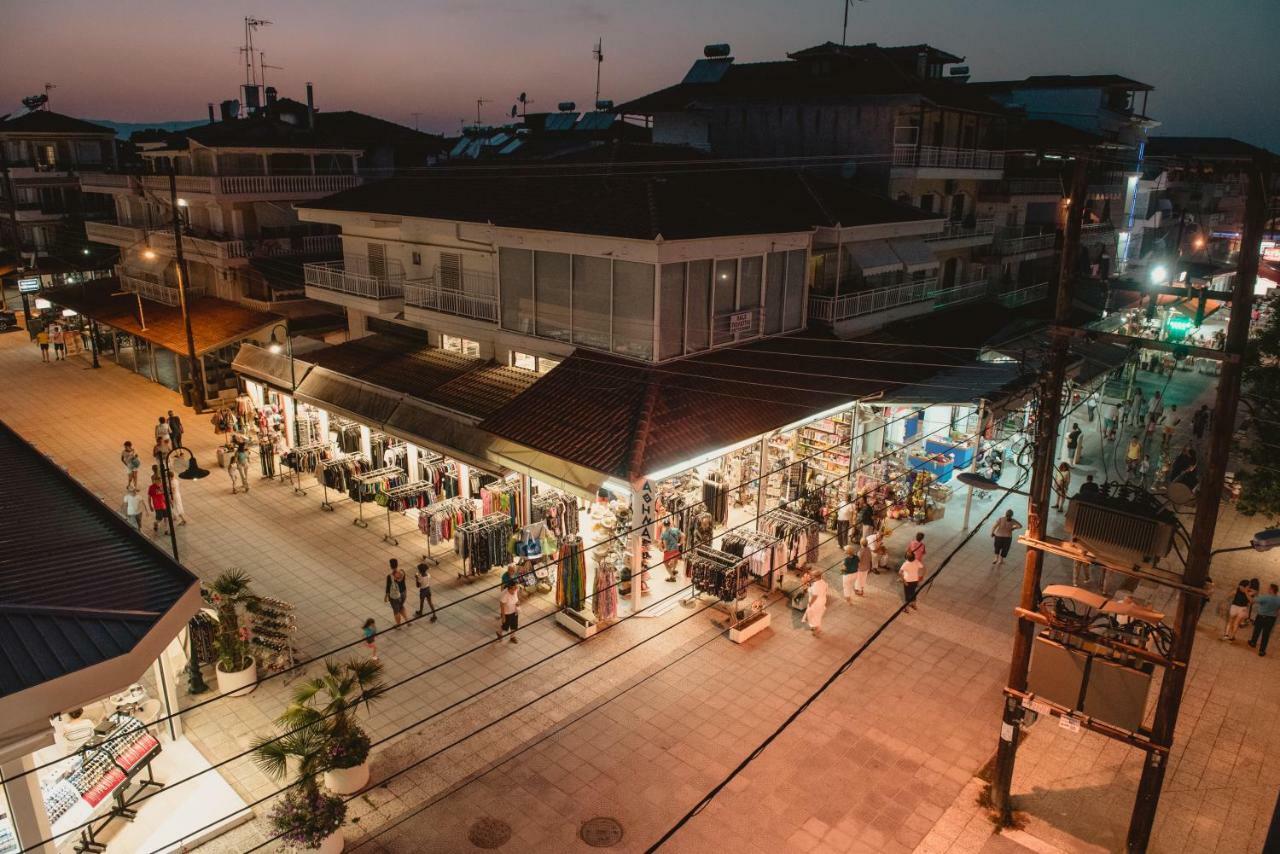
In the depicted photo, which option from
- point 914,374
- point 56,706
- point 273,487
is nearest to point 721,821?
point 56,706

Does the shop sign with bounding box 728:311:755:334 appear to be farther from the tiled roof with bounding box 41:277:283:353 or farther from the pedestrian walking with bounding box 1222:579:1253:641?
the tiled roof with bounding box 41:277:283:353

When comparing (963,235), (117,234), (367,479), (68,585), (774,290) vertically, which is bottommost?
(367,479)

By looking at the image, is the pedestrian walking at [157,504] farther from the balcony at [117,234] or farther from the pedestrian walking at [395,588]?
the balcony at [117,234]

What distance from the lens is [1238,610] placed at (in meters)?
16.3

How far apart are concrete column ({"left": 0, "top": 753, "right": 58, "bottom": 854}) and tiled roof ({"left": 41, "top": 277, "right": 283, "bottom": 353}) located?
888 inches

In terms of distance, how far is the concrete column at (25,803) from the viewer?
344 inches

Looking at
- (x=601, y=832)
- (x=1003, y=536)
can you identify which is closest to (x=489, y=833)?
(x=601, y=832)

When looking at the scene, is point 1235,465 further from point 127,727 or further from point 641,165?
point 127,727

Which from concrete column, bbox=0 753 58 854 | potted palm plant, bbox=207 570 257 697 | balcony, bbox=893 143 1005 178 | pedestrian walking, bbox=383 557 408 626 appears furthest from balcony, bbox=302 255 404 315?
balcony, bbox=893 143 1005 178

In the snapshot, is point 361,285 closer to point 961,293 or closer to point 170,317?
point 170,317

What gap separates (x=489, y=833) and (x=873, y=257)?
18791 millimetres

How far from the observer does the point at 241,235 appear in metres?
32.7

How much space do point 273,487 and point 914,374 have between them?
18827 mm

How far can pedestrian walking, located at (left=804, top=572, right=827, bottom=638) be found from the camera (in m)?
16.2
